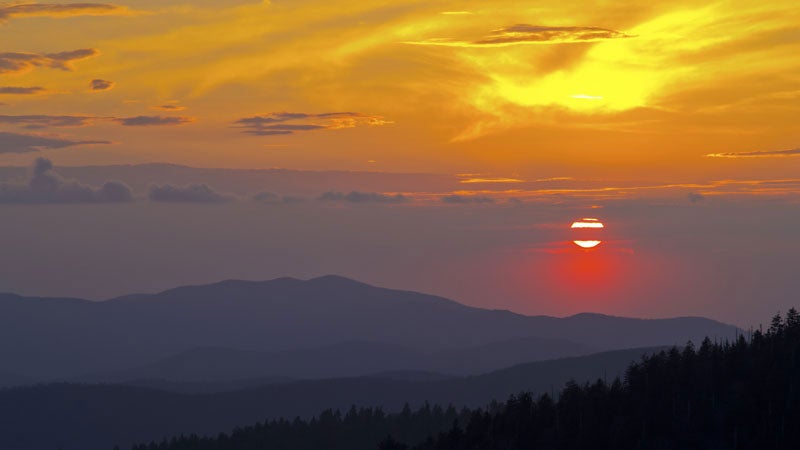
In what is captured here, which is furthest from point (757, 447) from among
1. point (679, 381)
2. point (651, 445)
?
point (679, 381)

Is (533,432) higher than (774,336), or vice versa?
(774,336)

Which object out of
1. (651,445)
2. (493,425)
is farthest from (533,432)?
(651,445)

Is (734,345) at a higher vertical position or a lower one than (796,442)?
higher

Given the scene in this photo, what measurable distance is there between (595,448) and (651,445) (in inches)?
362

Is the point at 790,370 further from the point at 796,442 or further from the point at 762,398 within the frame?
the point at 796,442

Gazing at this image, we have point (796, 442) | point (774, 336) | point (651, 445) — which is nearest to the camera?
point (796, 442)

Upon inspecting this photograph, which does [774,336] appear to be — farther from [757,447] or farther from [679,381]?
[757,447]

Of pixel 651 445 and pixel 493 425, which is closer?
pixel 651 445

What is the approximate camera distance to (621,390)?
190000 mm

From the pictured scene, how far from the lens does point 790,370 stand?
582 ft

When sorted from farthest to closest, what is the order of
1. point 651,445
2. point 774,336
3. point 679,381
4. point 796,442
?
point 774,336 < point 679,381 < point 651,445 < point 796,442

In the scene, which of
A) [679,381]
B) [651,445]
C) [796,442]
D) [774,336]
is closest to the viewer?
[796,442]

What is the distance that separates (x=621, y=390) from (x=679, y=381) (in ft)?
32.7

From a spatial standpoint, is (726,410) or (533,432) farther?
(533,432)
